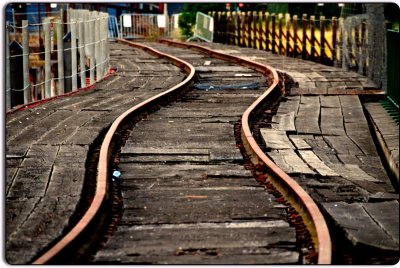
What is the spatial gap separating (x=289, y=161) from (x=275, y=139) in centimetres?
176

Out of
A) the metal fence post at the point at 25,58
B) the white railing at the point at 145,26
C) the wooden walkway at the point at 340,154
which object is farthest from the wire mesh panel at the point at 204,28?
the metal fence post at the point at 25,58

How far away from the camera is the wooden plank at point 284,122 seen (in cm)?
1446

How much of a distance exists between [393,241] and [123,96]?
1136 centimetres

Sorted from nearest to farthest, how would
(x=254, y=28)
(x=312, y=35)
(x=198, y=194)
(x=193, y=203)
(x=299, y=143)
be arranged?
(x=193, y=203), (x=198, y=194), (x=299, y=143), (x=312, y=35), (x=254, y=28)

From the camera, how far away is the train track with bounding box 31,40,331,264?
24.4 ft

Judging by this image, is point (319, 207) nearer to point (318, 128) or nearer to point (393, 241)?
point (393, 241)

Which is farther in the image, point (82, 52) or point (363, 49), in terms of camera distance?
point (363, 49)

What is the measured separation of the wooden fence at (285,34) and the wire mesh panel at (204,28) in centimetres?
40

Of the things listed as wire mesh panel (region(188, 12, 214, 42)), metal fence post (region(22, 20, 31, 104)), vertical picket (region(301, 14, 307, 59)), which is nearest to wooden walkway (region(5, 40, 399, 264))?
metal fence post (region(22, 20, 31, 104))

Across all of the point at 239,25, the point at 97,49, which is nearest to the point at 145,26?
the point at 239,25

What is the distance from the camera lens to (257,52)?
3152 centimetres

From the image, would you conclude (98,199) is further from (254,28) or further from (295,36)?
(254,28)

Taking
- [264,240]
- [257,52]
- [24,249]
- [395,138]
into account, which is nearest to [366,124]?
[395,138]

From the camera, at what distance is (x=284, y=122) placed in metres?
15.1
